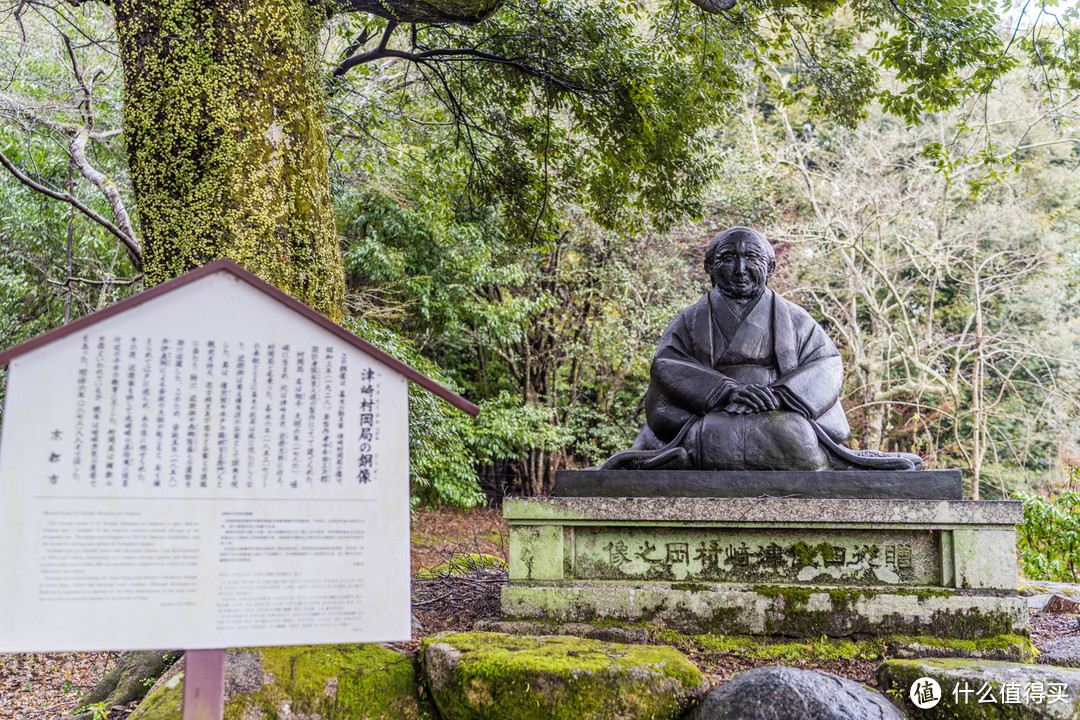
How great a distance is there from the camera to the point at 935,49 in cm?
556

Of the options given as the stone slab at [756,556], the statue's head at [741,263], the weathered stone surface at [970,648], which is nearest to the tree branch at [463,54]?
the statue's head at [741,263]

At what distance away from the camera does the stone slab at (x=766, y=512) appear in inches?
148

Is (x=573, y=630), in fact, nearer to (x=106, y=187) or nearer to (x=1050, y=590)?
(x=1050, y=590)

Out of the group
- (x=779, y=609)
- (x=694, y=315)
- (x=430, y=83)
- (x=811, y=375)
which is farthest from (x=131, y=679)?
(x=430, y=83)

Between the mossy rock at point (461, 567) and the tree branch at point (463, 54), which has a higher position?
the tree branch at point (463, 54)

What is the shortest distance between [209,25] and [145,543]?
2.87 metres

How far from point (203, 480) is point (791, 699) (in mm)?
2261

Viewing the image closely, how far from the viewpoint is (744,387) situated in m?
4.16

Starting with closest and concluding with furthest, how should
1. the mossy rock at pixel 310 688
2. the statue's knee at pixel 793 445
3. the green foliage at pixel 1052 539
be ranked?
1. the mossy rock at pixel 310 688
2. the statue's knee at pixel 793 445
3. the green foliage at pixel 1052 539

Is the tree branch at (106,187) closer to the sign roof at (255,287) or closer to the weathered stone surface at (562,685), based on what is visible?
the sign roof at (255,287)

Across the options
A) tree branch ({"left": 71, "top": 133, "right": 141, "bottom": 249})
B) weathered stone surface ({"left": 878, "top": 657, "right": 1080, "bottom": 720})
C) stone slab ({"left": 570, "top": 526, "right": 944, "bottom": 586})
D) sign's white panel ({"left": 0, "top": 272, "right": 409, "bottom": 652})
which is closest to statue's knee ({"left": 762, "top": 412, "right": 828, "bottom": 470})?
stone slab ({"left": 570, "top": 526, "right": 944, "bottom": 586})

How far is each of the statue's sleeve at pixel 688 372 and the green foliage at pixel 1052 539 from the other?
4.86 metres

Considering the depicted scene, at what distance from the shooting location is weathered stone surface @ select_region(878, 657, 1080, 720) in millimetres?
2900

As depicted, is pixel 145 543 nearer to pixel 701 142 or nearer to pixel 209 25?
pixel 209 25
